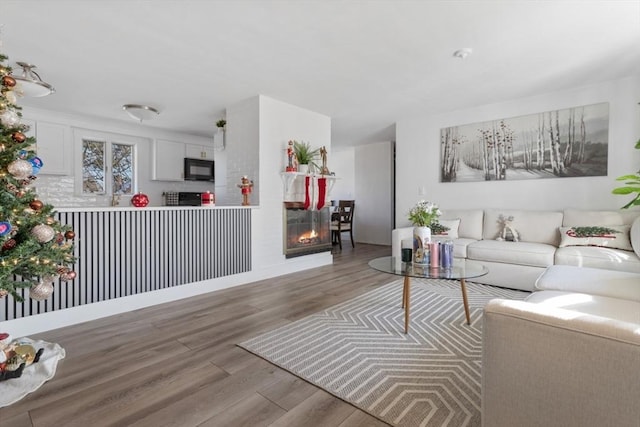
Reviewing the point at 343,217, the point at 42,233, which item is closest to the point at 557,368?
the point at 42,233

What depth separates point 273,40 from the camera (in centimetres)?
254

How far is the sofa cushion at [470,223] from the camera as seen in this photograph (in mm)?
4027

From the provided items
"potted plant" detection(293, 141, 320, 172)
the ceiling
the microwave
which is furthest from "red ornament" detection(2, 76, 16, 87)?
the microwave

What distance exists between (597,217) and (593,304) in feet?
7.53

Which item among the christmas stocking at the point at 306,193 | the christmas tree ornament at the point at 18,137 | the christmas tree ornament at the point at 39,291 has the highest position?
the christmas tree ornament at the point at 18,137

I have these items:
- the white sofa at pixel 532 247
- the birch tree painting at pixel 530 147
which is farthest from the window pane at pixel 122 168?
the birch tree painting at pixel 530 147

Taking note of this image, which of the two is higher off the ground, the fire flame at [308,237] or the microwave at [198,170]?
the microwave at [198,170]

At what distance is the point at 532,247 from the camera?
3273 millimetres

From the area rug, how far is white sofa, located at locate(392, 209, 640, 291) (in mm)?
656

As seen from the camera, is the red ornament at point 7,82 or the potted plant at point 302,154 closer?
the red ornament at point 7,82

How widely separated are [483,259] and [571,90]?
2302mm

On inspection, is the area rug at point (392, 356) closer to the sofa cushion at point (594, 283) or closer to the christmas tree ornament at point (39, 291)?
the sofa cushion at point (594, 283)

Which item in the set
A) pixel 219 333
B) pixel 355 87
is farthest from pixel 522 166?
pixel 219 333

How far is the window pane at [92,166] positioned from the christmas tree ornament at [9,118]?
152 inches
